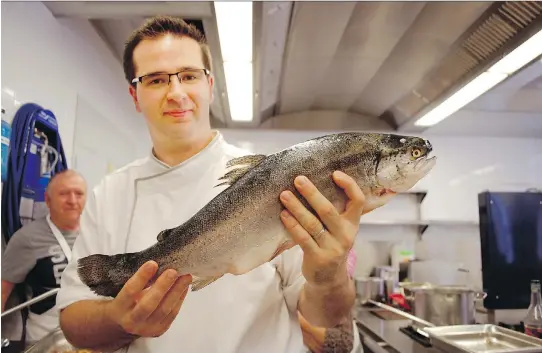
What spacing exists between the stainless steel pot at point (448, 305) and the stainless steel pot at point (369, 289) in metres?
0.99

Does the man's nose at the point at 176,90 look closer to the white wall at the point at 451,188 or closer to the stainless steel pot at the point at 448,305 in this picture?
the white wall at the point at 451,188

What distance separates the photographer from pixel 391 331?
6.41 feet

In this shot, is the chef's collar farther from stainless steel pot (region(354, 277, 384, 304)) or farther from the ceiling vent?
stainless steel pot (region(354, 277, 384, 304))

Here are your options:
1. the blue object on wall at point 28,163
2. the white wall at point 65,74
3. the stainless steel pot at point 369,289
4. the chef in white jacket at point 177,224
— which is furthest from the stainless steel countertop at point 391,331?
the blue object on wall at point 28,163

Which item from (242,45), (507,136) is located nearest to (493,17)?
(507,136)

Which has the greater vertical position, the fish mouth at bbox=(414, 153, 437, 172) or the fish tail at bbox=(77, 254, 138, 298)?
the fish mouth at bbox=(414, 153, 437, 172)

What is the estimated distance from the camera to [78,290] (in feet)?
2.94

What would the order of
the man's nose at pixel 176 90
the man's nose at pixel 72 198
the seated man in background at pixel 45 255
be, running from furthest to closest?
the man's nose at pixel 72 198 < the seated man in background at pixel 45 255 < the man's nose at pixel 176 90

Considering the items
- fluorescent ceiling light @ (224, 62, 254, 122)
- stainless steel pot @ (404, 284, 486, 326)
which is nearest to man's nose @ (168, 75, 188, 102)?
fluorescent ceiling light @ (224, 62, 254, 122)

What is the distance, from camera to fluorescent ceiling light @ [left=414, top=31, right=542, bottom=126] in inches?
78.1

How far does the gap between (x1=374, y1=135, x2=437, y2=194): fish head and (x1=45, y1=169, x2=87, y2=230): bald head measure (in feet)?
3.44

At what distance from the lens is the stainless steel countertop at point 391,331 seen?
5.41 feet

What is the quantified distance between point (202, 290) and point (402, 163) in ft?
1.70

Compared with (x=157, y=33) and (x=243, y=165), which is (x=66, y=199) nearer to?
(x=157, y=33)
